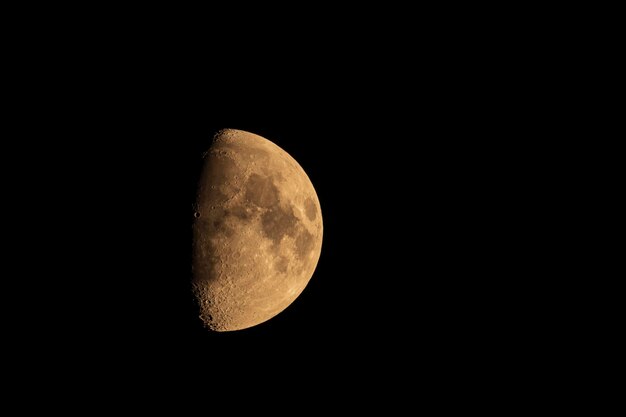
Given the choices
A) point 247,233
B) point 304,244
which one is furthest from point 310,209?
point 247,233

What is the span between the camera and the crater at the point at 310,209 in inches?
124

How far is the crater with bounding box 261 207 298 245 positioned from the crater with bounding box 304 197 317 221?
0.20 m

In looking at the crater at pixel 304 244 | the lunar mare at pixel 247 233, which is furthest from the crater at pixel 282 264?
the crater at pixel 304 244

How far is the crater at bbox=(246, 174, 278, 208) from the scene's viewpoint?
9.12 ft

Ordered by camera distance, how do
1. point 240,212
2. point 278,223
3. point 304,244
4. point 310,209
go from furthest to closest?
point 310,209 → point 304,244 → point 278,223 → point 240,212

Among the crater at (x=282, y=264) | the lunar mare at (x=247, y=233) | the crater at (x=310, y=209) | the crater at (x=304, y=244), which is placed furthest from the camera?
the crater at (x=310, y=209)

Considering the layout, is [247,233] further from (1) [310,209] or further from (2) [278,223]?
(1) [310,209]

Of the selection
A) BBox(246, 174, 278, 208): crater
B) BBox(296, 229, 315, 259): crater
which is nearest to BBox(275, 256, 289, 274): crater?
BBox(296, 229, 315, 259): crater

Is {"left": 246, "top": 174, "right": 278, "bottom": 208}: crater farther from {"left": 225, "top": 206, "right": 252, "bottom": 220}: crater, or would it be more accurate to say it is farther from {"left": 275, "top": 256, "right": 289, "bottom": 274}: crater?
{"left": 275, "top": 256, "right": 289, "bottom": 274}: crater

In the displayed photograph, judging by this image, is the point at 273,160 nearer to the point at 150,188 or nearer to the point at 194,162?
the point at 194,162

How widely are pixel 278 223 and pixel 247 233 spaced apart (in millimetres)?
242

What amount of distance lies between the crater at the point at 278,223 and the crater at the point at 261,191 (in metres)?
0.07

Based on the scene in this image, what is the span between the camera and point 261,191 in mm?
2820

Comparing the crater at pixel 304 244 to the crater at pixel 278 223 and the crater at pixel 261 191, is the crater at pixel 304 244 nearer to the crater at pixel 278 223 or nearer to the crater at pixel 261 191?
the crater at pixel 278 223
